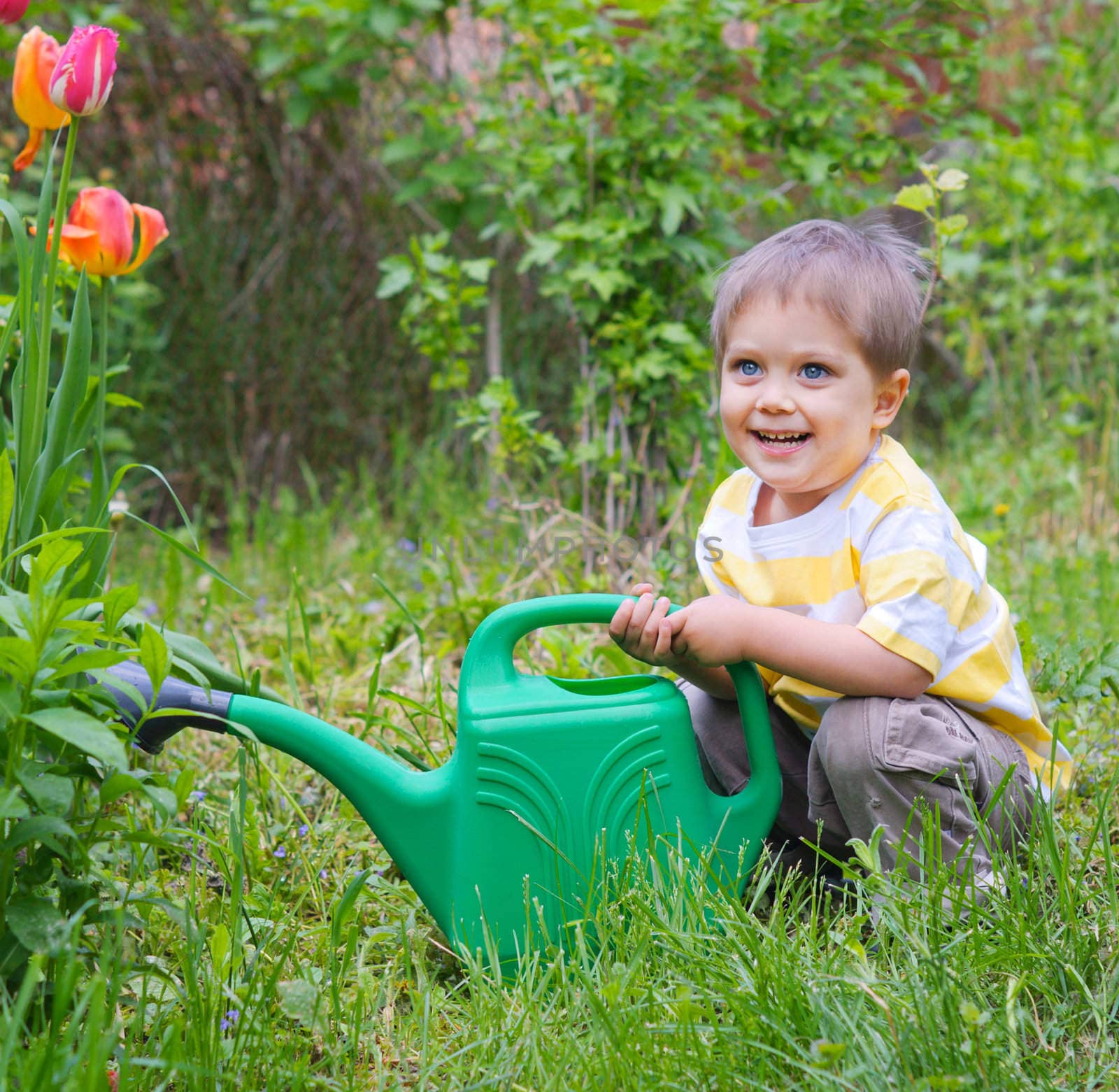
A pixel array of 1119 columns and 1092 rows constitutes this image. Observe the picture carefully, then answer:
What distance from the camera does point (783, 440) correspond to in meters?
1.46

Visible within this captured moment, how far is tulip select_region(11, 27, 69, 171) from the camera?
1.25m

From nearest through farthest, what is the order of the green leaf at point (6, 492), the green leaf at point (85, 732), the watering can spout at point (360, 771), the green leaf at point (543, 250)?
the green leaf at point (85, 732) → the green leaf at point (6, 492) → the watering can spout at point (360, 771) → the green leaf at point (543, 250)

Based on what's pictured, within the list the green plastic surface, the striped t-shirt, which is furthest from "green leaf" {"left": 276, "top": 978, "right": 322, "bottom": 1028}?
the striped t-shirt

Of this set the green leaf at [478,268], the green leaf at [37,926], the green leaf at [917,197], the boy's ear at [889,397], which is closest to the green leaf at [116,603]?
the green leaf at [37,926]

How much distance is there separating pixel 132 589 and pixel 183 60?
10.6 ft

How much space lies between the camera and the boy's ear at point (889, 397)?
58.2 inches

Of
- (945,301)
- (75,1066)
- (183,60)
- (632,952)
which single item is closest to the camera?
(75,1066)

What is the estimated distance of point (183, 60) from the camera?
12.3ft

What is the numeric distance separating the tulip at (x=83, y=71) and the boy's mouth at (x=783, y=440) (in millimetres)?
855

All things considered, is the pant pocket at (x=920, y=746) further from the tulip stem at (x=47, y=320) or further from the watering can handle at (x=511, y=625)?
the tulip stem at (x=47, y=320)

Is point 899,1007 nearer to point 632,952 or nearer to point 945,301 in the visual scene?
point 632,952

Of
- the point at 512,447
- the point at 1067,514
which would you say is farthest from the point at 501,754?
the point at 1067,514

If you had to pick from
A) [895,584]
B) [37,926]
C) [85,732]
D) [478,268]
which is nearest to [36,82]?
[85,732]

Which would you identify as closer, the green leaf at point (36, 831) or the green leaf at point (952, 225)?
the green leaf at point (36, 831)
